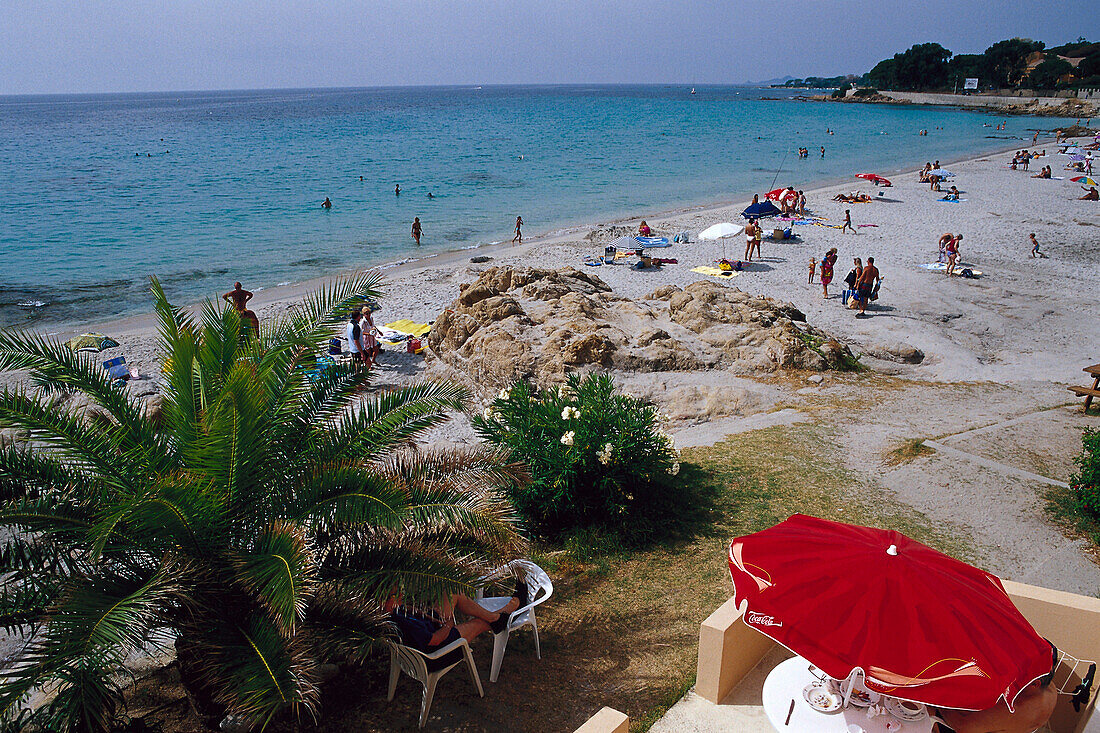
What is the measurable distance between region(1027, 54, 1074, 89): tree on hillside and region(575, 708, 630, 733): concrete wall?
13942cm

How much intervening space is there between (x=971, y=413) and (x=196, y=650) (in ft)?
36.1

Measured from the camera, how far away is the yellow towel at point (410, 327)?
16641 mm

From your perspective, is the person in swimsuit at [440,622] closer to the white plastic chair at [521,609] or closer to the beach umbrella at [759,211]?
the white plastic chair at [521,609]

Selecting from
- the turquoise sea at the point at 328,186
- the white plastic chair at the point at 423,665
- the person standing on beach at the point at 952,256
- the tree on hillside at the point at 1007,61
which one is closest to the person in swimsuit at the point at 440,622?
the white plastic chair at the point at 423,665

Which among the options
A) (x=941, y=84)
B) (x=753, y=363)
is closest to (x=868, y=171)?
(x=753, y=363)

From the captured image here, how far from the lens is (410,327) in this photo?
55.4ft

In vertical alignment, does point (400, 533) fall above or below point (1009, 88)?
below

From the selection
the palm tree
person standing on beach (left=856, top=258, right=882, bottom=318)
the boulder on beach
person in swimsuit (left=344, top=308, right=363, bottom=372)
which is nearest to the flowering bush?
the palm tree

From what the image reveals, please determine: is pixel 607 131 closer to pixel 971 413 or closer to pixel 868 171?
pixel 868 171

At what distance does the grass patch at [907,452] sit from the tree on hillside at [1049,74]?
132356mm

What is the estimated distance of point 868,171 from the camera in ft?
165

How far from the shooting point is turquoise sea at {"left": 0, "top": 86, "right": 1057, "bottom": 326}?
26.6 m

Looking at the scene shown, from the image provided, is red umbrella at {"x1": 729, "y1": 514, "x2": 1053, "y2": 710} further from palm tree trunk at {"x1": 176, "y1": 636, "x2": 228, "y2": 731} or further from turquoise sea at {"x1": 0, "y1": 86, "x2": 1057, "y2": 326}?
turquoise sea at {"x1": 0, "y1": 86, "x2": 1057, "y2": 326}

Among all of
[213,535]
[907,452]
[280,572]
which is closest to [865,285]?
[907,452]
